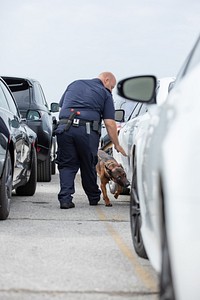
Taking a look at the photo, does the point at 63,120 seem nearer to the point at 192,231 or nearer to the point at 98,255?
the point at 98,255

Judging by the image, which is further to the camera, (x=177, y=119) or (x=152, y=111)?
(x=152, y=111)

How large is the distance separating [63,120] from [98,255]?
4.16m

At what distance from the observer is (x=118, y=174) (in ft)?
35.7

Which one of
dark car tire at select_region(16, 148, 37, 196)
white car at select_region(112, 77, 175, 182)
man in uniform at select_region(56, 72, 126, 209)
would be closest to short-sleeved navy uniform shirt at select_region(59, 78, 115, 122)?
man in uniform at select_region(56, 72, 126, 209)

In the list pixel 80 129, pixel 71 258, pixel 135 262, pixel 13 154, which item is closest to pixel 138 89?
pixel 135 262

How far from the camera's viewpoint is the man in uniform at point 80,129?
10.8 metres

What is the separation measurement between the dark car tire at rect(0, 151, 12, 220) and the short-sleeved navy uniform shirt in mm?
1831

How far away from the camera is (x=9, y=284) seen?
5559 millimetres

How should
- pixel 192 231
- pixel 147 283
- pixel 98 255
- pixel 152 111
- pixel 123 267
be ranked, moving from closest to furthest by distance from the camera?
pixel 192 231 < pixel 152 111 < pixel 147 283 < pixel 123 267 < pixel 98 255

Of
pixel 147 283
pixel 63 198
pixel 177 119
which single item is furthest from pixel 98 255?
pixel 63 198

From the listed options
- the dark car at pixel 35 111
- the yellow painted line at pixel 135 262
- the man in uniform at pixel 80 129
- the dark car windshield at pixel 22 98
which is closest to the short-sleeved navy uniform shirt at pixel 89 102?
the man in uniform at pixel 80 129

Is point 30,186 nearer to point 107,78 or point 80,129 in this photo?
A: point 80,129

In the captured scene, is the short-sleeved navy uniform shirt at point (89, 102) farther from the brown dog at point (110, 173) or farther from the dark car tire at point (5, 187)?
the dark car tire at point (5, 187)

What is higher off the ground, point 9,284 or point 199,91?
point 199,91
